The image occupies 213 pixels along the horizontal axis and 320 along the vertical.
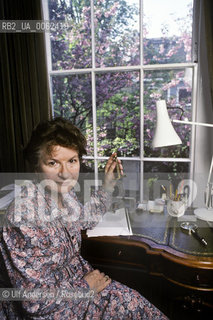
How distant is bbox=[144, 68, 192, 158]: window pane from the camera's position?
5.78 feet

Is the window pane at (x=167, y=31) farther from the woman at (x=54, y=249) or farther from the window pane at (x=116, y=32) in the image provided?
the woman at (x=54, y=249)

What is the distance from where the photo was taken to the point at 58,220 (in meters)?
1.17

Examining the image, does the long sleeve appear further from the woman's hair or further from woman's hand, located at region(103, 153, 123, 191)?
woman's hand, located at region(103, 153, 123, 191)

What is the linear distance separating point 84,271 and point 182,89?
53.3 inches

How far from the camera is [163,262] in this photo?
1.20 m

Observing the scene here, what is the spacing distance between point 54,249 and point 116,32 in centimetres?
155

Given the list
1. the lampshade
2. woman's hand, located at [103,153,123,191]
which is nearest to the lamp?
the lampshade

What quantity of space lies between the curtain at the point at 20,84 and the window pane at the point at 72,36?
18 centimetres

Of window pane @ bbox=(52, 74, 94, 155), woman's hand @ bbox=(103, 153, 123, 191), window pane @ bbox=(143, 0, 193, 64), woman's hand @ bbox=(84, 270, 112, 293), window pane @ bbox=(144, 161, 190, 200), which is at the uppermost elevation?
window pane @ bbox=(143, 0, 193, 64)

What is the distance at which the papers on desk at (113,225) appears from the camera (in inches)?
53.6

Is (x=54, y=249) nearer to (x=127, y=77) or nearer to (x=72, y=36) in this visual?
(x=127, y=77)

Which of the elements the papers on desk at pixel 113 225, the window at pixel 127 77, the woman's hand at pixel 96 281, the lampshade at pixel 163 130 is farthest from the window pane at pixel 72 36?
the woman's hand at pixel 96 281

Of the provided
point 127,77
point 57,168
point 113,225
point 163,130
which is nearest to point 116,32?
point 127,77

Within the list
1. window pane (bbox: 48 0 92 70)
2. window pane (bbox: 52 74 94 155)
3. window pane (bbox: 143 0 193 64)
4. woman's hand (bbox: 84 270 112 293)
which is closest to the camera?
woman's hand (bbox: 84 270 112 293)
